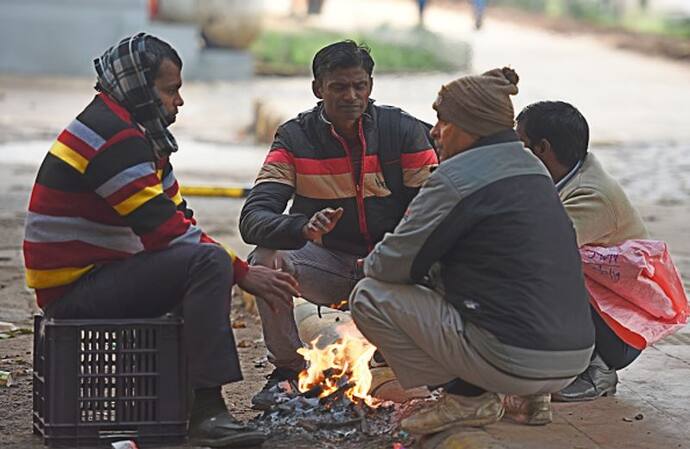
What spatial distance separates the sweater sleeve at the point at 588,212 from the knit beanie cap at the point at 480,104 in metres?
0.77

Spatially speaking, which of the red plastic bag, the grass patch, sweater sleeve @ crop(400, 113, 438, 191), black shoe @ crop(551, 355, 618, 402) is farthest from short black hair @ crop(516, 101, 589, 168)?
the grass patch

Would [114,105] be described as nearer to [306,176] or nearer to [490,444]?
[306,176]

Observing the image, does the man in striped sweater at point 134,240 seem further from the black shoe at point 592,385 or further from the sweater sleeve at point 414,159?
the black shoe at point 592,385

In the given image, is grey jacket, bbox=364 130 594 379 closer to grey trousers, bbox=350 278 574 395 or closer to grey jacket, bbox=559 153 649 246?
grey trousers, bbox=350 278 574 395

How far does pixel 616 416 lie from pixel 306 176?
1616 millimetres

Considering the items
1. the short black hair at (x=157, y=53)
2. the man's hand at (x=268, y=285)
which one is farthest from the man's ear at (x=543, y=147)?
the short black hair at (x=157, y=53)

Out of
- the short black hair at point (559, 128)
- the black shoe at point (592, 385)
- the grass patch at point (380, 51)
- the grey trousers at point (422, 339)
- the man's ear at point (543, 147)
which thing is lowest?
the grass patch at point (380, 51)

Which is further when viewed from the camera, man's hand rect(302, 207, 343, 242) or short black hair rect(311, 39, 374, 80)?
short black hair rect(311, 39, 374, 80)

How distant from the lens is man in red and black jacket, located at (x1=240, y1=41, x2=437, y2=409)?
543 centimetres

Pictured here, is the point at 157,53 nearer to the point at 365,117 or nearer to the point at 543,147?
the point at 365,117

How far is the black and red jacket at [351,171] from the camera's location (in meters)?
5.55

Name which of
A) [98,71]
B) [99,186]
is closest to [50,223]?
[99,186]

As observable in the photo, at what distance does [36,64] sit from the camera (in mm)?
24531

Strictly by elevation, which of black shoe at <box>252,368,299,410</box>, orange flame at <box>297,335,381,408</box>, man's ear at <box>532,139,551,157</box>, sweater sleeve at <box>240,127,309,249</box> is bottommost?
black shoe at <box>252,368,299,410</box>
